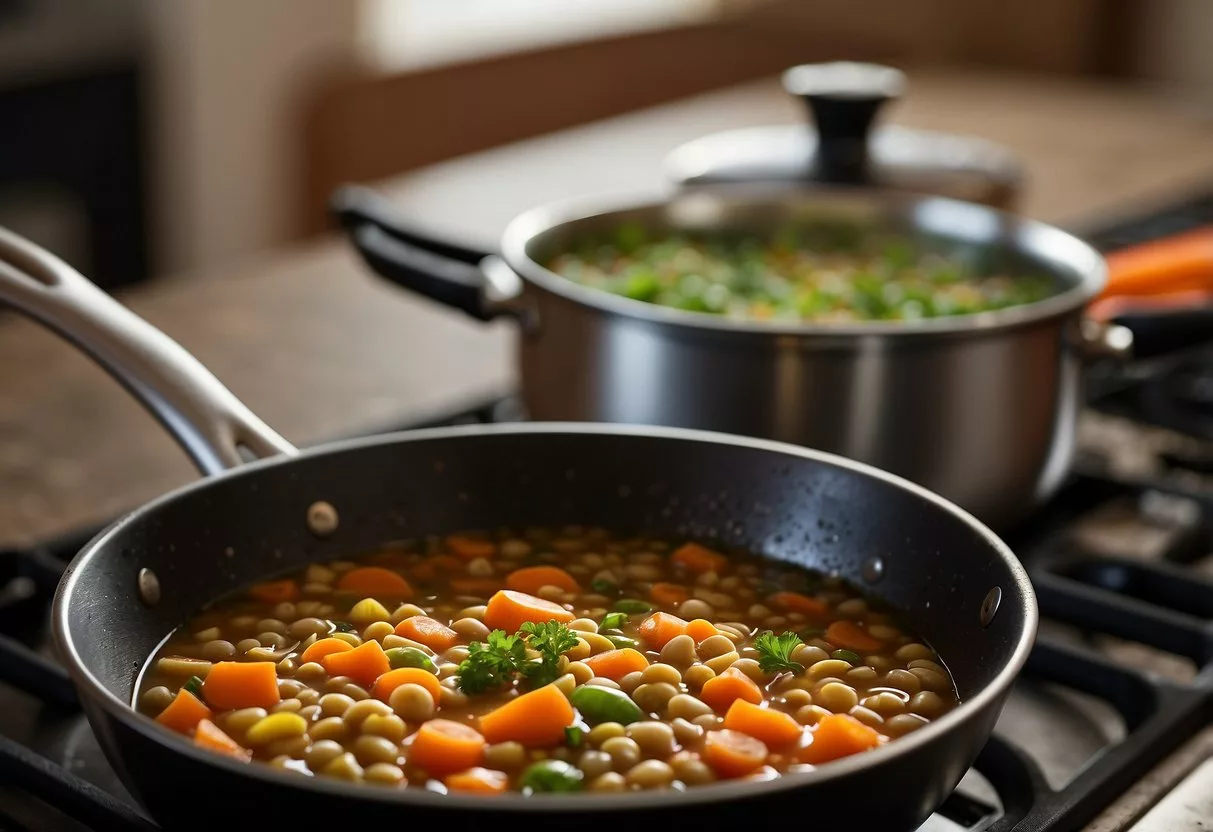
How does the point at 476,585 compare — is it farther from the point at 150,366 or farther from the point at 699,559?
the point at 150,366

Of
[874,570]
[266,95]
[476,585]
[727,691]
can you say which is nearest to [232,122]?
[266,95]

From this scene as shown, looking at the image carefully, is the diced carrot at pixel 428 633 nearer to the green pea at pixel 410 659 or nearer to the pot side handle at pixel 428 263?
the green pea at pixel 410 659

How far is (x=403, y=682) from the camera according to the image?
94cm

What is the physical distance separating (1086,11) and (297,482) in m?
6.25

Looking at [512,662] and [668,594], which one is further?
[668,594]

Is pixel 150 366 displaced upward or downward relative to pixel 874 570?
upward

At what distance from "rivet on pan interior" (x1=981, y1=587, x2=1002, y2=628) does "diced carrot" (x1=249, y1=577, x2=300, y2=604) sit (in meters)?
0.48

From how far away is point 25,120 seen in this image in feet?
13.2

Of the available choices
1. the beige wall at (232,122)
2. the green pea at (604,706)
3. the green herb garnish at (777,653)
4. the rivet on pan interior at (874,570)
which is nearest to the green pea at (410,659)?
the green pea at (604,706)

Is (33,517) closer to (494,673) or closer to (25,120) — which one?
(494,673)

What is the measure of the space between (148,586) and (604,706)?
32 centimetres

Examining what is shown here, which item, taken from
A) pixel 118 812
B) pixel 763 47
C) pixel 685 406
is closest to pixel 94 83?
pixel 763 47

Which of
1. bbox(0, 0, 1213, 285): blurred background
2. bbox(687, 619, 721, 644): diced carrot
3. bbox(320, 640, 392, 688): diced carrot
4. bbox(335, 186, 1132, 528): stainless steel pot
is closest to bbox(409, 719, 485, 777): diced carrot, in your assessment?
bbox(320, 640, 392, 688): diced carrot

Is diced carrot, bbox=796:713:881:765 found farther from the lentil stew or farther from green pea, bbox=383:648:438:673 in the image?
green pea, bbox=383:648:438:673
